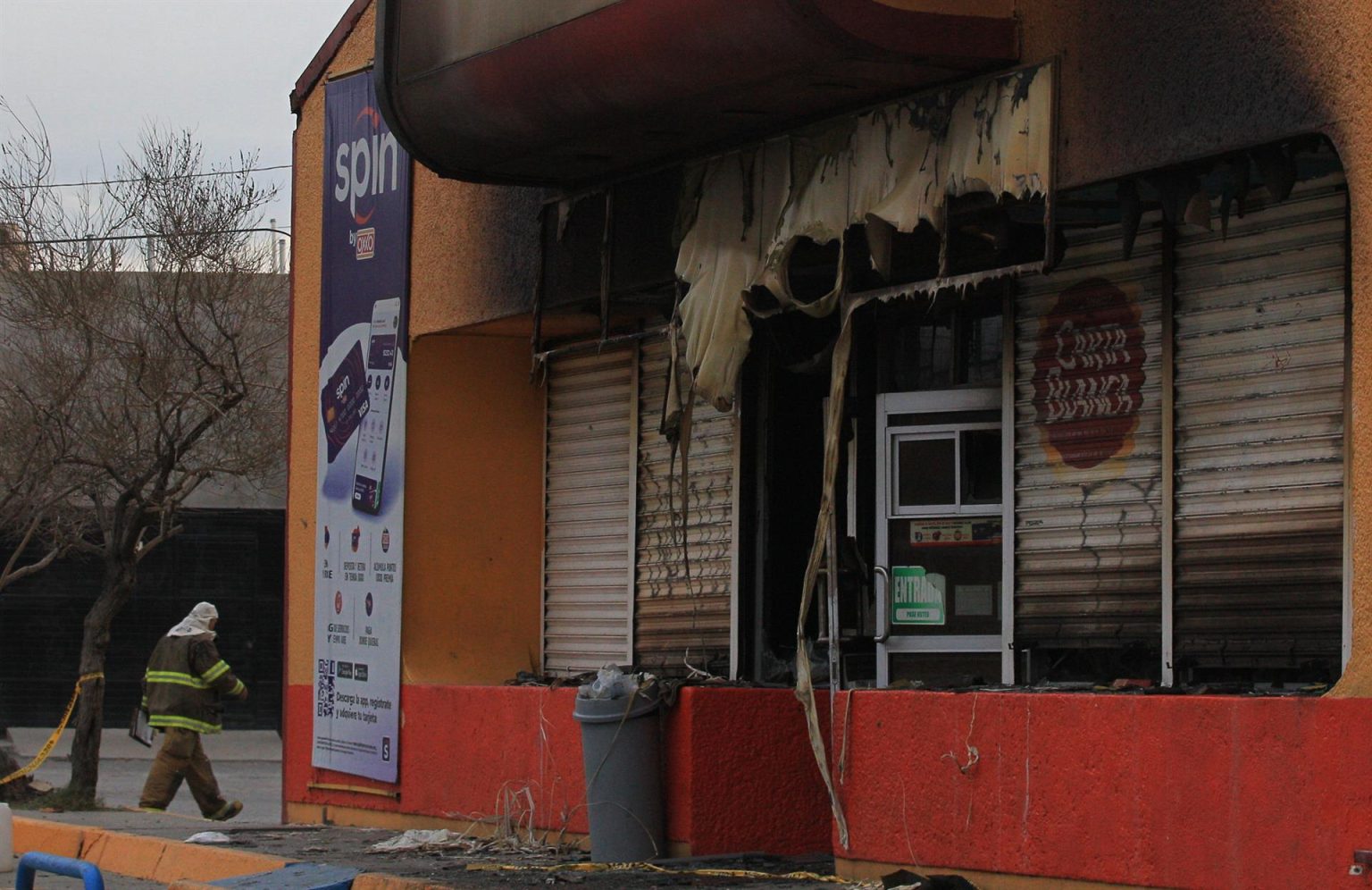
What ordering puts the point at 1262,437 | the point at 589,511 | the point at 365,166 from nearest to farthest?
1. the point at 1262,437
2. the point at 589,511
3. the point at 365,166

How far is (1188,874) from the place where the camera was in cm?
782

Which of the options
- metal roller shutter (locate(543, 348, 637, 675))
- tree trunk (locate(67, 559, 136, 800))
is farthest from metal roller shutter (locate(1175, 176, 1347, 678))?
tree trunk (locate(67, 559, 136, 800))

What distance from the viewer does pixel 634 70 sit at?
9.38 m

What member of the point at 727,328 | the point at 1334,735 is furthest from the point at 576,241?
the point at 1334,735

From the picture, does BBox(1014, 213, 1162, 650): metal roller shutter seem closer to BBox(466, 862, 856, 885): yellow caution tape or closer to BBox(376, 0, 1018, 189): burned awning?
BBox(376, 0, 1018, 189): burned awning

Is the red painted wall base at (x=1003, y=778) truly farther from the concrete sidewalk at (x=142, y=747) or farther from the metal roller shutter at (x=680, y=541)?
the concrete sidewalk at (x=142, y=747)

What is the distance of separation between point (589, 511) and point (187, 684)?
4.80 metres

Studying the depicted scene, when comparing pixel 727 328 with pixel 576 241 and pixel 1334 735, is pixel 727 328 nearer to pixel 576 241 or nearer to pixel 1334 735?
pixel 576 241

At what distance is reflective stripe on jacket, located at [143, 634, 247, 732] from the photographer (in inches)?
631

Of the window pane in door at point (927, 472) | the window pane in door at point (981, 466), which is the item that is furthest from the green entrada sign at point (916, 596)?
the window pane in door at point (981, 466)

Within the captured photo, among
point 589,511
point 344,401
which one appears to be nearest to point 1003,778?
point 589,511

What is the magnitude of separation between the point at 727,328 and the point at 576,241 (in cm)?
189

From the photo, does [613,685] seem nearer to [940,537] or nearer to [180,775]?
[940,537]

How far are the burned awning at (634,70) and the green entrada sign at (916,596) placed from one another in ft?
8.83
